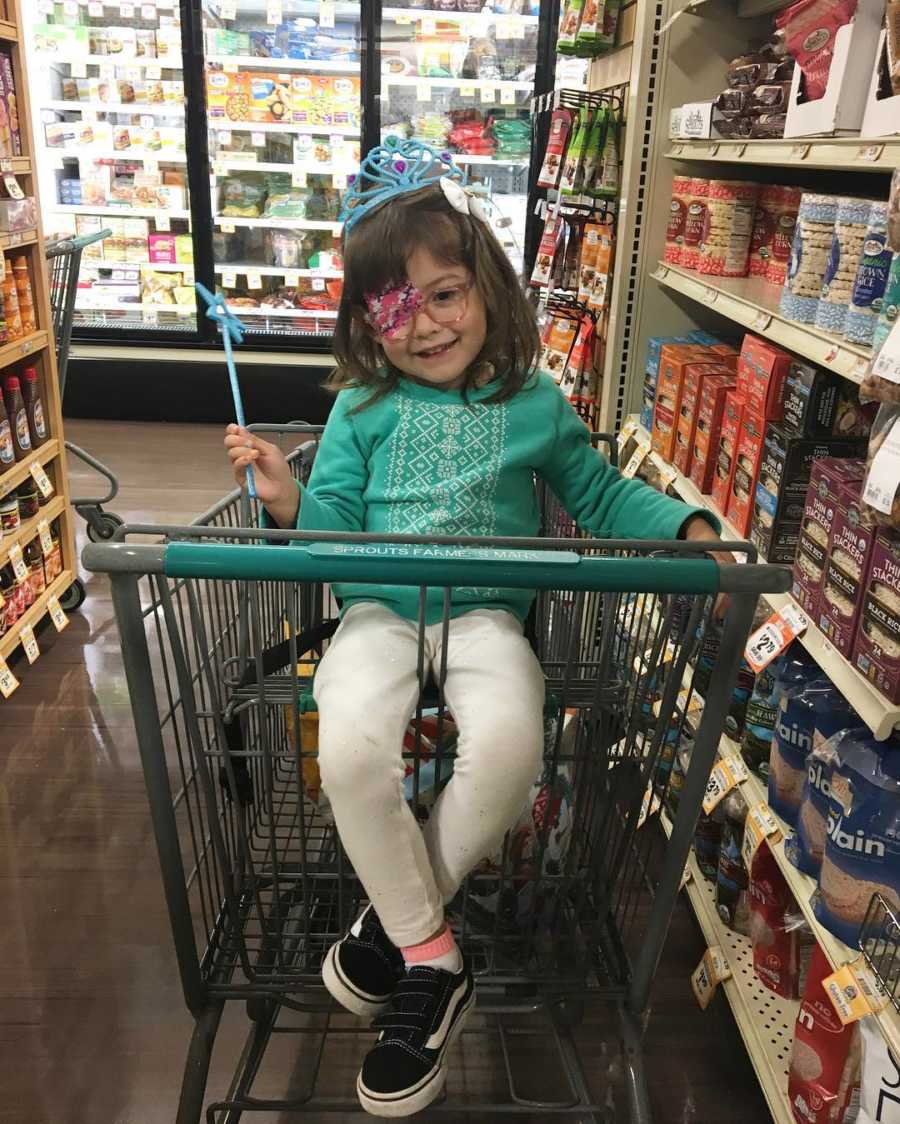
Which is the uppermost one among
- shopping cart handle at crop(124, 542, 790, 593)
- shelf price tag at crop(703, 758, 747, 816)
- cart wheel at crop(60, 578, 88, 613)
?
shopping cart handle at crop(124, 542, 790, 593)

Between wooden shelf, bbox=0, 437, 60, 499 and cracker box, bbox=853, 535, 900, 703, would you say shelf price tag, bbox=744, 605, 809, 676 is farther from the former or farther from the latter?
wooden shelf, bbox=0, 437, 60, 499

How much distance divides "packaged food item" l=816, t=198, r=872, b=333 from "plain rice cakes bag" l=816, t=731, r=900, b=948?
0.64 meters

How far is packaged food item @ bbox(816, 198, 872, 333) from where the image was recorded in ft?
4.80

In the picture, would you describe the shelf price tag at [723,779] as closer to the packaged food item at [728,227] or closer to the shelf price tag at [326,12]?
the packaged food item at [728,227]

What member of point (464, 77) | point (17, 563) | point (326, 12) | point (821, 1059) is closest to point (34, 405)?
point (17, 563)

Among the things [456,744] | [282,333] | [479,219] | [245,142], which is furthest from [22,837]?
[245,142]

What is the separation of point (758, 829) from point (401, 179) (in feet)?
3.84

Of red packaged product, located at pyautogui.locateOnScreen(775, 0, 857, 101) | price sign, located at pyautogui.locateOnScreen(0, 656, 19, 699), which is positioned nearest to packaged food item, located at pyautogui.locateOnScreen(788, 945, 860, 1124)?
red packaged product, located at pyautogui.locateOnScreen(775, 0, 857, 101)

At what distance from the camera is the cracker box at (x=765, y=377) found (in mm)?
1719

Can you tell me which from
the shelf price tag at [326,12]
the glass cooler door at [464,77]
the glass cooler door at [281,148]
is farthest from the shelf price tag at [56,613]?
the shelf price tag at [326,12]

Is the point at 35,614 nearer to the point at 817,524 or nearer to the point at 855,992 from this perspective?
the point at 817,524

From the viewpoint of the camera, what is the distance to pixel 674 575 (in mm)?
1024

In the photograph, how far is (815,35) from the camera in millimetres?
1597

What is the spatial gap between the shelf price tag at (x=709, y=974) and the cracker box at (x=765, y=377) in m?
0.95
